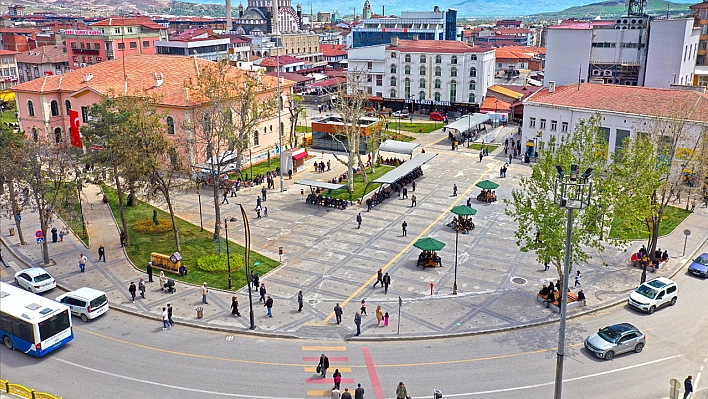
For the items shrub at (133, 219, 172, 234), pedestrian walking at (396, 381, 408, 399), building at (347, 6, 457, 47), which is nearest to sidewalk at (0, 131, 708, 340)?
shrub at (133, 219, 172, 234)

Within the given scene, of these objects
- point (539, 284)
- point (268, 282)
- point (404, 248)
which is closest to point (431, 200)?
point (404, 248)

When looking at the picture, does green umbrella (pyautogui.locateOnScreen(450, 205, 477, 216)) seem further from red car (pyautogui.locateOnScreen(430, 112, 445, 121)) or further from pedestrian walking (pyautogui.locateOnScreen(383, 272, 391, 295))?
red car (pyautogui.locateOnScreen(430, 112, 445, 121))

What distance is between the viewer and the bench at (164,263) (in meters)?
36.9

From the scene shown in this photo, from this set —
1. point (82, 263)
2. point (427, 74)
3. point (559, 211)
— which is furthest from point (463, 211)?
point (427, 74)

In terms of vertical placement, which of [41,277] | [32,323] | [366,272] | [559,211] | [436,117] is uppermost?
[559,211]

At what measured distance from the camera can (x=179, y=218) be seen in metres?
47.2

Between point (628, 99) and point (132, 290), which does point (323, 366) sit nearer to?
point (132, 290)

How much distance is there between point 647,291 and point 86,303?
30685 millimetres

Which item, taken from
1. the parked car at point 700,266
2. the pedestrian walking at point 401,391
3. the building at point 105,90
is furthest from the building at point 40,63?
the parked car at point 700,266

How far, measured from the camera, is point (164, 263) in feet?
123

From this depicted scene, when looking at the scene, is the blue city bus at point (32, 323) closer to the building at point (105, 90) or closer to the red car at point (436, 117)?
the building at point (105, 90)

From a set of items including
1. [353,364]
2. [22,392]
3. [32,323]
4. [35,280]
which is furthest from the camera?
[35,280]

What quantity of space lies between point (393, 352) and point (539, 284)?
1202 cm

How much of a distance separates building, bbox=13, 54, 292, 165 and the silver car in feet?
138
